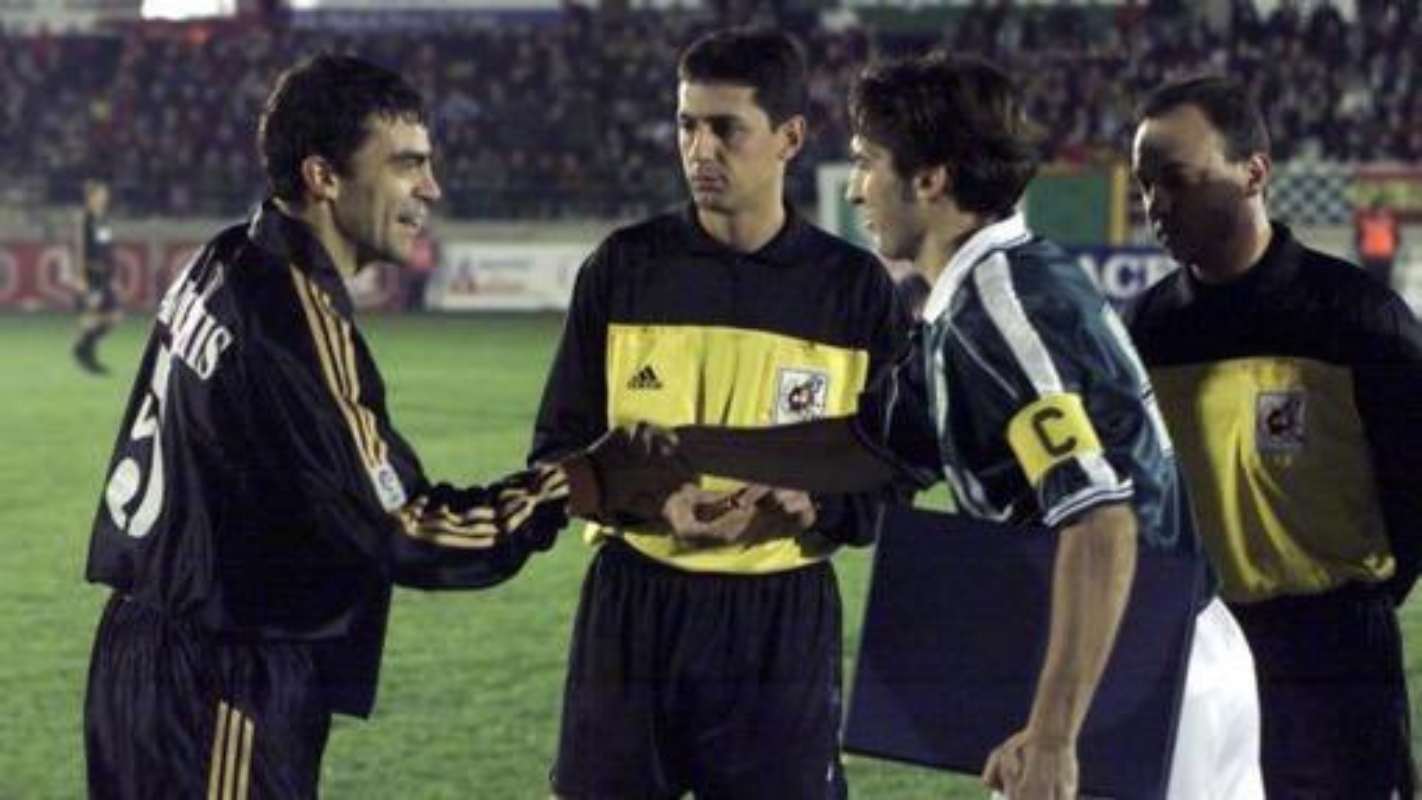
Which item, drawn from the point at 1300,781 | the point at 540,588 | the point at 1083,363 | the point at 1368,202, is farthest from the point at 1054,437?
the point at 1368,202

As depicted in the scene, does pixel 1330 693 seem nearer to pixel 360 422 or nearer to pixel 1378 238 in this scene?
pixel 360 422

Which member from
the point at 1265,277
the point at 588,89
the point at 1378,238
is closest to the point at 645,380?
the point at 1265,277

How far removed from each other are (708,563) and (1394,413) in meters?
1.27

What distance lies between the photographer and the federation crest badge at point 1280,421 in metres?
4.69

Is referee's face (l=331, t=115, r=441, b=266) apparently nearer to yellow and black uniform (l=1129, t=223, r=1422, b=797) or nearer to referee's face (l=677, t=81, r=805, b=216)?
referee's face (l=677, t=81, r=805, b=216)

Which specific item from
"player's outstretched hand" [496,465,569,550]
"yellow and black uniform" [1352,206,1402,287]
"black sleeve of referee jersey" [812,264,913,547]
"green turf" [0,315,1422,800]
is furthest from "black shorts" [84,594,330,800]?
"yellow and black uniform" [1352,206,1402,287]

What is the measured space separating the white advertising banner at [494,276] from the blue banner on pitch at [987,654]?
25.9 m

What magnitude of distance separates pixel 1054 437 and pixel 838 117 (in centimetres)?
3193

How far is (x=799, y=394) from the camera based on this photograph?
4836 millimetres

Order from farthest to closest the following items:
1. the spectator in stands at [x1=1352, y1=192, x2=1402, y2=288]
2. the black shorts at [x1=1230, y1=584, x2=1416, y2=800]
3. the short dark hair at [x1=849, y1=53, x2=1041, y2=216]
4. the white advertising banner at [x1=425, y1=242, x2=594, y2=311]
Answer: the white advertising banner at [x1=425, y1=242, x2=594, y2=311], the spectator in stands at [x1=1352, y1=192, x2=1402, y2=288], the black shorts at [x1=1230, y1=584, x2=1416, y2=800], the short dark hair at [x1=849, y1=53, x2=1041, y2=216]

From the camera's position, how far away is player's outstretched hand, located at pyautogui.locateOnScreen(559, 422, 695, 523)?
4.64 metres

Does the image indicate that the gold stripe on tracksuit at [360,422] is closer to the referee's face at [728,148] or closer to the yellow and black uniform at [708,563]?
the yellow and black uniform at [708,563]

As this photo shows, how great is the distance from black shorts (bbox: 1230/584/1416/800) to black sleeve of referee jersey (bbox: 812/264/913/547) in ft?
2.26

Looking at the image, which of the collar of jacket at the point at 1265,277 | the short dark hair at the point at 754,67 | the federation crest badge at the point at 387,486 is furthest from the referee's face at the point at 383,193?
the collar of jacket at the point at 1265,277
